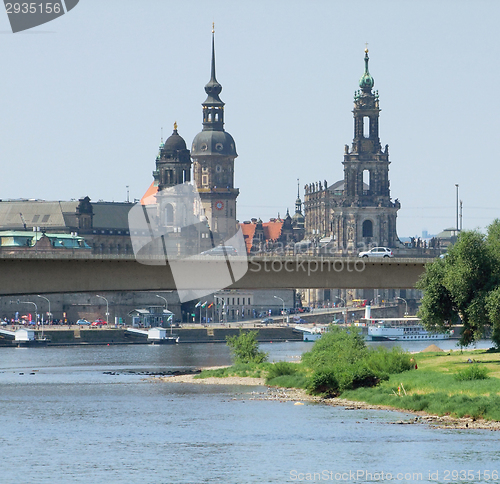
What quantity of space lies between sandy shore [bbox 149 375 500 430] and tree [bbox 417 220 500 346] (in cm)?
1187

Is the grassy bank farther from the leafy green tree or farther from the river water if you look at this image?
the leafy green tree

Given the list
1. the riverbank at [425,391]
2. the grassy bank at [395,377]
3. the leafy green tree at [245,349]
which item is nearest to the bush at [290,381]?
the grassy bank at [395,377]

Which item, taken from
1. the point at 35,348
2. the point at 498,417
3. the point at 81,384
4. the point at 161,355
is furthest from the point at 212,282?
the point at 35,348

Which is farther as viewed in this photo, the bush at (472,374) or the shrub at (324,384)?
the shrub at (324,384)

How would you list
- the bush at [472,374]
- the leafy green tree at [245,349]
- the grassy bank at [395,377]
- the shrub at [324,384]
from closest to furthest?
the grassy bank at [395,377], the bush at [472,374], the shrub at [324,384], the leafy green tree at [245,349]

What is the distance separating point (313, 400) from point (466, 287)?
14412 millimetres

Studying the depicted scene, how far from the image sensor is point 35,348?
17900 cm

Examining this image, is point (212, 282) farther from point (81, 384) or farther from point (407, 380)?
point (407, 380)

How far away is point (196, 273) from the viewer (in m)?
97.6

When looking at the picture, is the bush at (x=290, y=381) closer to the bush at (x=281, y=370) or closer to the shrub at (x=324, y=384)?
the bush at (x=281, y=370)

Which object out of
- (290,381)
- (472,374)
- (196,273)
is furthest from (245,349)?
(472,374)

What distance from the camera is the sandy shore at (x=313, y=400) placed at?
66.4 meters

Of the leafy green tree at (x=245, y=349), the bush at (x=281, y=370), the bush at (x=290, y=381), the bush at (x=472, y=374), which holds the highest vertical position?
the leafy green tree at (x=245, y=349)

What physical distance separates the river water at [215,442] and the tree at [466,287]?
47.4 feet
